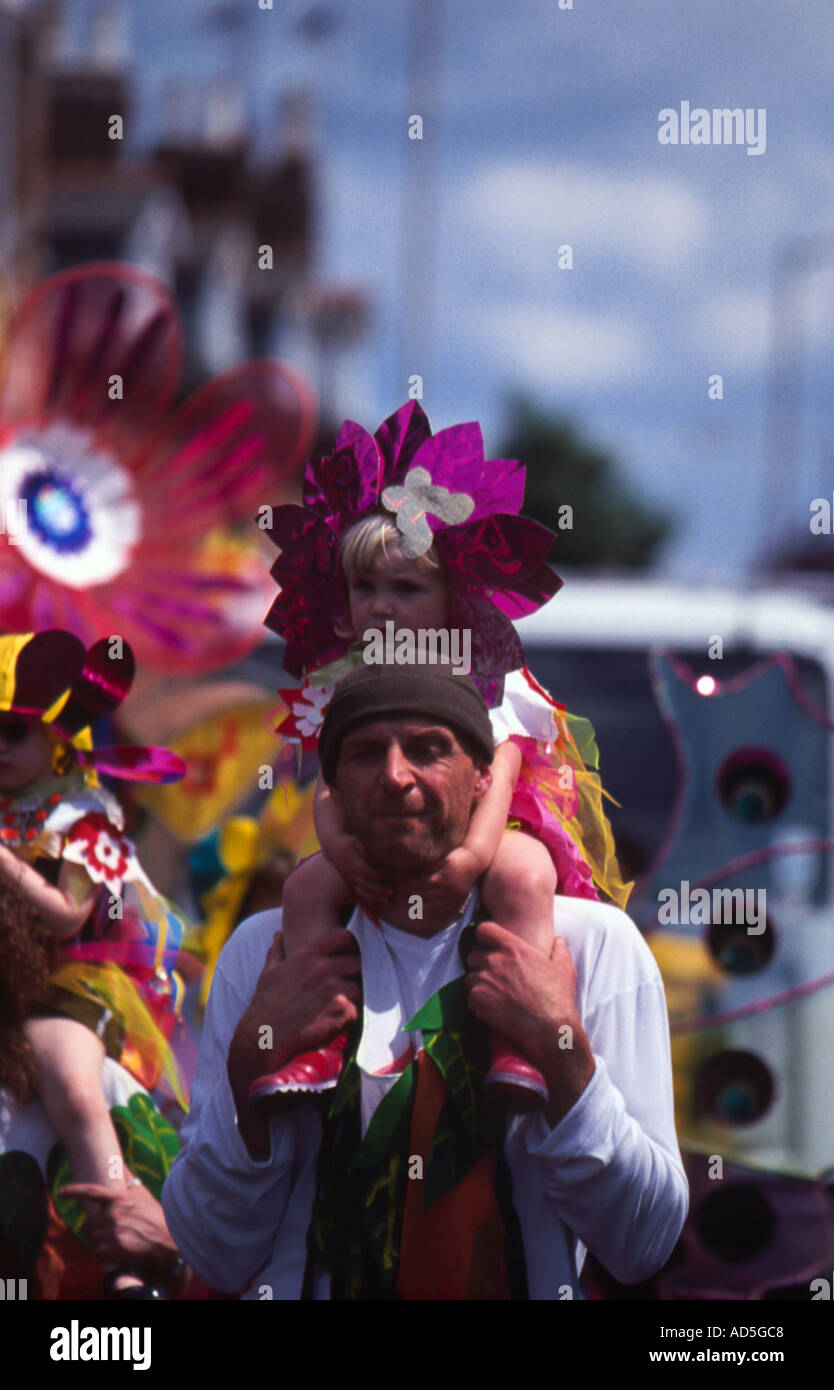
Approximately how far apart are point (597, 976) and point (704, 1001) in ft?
6.19

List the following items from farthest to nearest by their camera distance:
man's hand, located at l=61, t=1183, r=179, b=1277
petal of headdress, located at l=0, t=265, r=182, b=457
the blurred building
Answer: the blurred building → petal of headdress, located at l=0, t=265, r=182, b=457 → man's hand, located at l=61, t=1183, r=179, b=1277

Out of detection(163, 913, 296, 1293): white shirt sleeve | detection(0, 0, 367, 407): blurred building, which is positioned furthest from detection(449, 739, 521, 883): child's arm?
detection(0, 0, 367, 407): blurred building

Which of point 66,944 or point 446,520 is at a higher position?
point 446,520

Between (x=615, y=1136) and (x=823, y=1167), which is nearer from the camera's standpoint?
(x=615, y=1136)

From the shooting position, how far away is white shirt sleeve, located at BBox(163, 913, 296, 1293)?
1.85m

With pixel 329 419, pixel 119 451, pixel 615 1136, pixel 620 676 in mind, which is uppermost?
pixel 329 419

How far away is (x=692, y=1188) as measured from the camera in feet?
11.3

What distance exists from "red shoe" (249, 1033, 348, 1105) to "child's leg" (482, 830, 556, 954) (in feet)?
0.83

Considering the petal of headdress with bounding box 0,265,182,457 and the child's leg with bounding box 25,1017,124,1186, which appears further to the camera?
the petal of headdress with bounding box 0,265,182,457

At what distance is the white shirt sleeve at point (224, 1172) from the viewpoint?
1.85 metres

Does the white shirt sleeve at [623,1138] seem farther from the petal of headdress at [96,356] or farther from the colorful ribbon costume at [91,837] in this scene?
the petal of headdress at [96,356]

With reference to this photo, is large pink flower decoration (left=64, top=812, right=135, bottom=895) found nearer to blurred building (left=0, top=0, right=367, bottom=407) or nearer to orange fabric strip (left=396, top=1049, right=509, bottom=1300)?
orange fabric strip (left=396, top=1049, right=509, bottom=1300)

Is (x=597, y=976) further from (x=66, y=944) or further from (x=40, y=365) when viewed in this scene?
(x=40, y=365)
